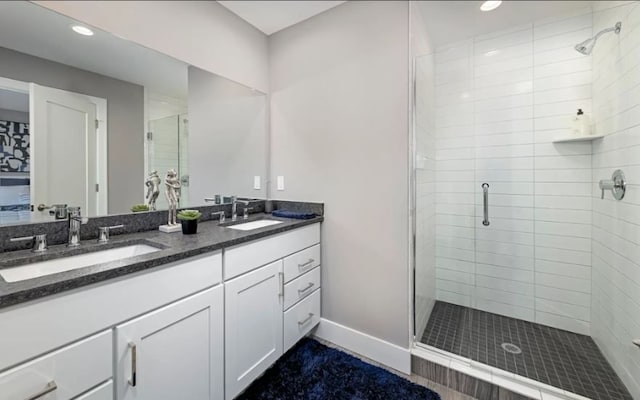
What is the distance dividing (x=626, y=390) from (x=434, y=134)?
1936 millimetres

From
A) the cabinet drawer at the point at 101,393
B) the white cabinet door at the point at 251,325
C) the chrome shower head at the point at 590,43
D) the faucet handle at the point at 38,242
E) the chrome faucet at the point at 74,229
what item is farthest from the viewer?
the chrome shower head at the point at 590,43

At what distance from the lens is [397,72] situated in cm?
170

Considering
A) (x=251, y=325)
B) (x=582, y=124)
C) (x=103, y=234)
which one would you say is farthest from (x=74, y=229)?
(x=582, y=124)

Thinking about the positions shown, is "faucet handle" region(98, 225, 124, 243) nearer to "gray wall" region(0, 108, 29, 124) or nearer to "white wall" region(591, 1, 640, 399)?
"gray wall" region(0, 108, 29, 124)

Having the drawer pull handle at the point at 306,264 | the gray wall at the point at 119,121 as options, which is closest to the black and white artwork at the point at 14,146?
the gray wall at the point at 119,121

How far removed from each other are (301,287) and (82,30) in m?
1.81

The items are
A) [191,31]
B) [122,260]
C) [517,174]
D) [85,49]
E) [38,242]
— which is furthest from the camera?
[517,174]

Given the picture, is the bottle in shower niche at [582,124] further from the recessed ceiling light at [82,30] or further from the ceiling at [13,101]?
the ceiling at [13,101]

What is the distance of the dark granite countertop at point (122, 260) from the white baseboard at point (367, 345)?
849 mm

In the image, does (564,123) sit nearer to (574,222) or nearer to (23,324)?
(574,222)

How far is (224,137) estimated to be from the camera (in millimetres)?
2160

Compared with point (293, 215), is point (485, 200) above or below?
above

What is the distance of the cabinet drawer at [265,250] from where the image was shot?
1.32 meters

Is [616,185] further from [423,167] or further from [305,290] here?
[305,290]
